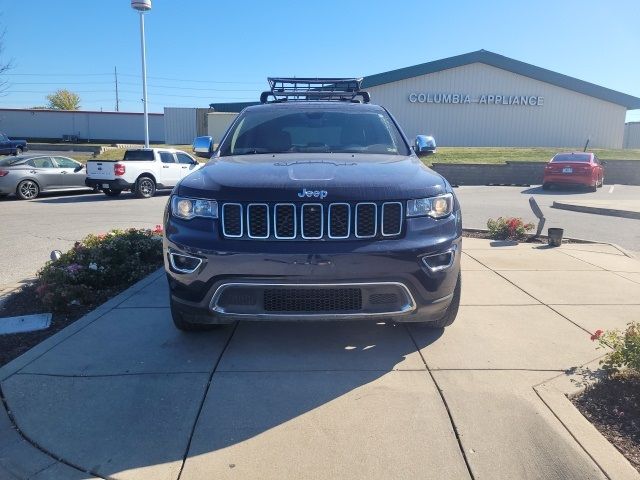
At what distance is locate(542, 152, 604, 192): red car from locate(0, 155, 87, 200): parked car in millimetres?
16425

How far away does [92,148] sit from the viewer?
38.4 metres

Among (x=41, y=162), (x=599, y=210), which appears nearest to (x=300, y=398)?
(x=599, y=210)

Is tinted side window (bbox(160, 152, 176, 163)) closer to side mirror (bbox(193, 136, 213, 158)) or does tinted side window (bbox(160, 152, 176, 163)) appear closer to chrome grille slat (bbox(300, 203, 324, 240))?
side mirror (bbox(193, 136, 213, 158))

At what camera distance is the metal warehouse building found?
Result: 116 ft

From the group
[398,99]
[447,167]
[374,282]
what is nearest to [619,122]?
[398,99]

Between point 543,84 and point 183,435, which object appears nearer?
point 183,435

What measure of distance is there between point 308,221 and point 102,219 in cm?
988

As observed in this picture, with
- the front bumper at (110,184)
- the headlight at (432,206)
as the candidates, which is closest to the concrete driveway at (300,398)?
the headlight at (432,206)

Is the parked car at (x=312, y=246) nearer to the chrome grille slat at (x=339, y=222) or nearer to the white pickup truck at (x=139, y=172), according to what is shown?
the chrome grille slat at (x=339, y=222)

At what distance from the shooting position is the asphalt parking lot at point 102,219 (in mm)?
8406

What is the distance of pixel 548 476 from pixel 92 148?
40656 mm

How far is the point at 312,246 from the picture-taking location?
337 centimetres

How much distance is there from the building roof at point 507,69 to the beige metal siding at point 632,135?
1606 cm

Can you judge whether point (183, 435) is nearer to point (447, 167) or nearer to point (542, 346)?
point (542, 346)
